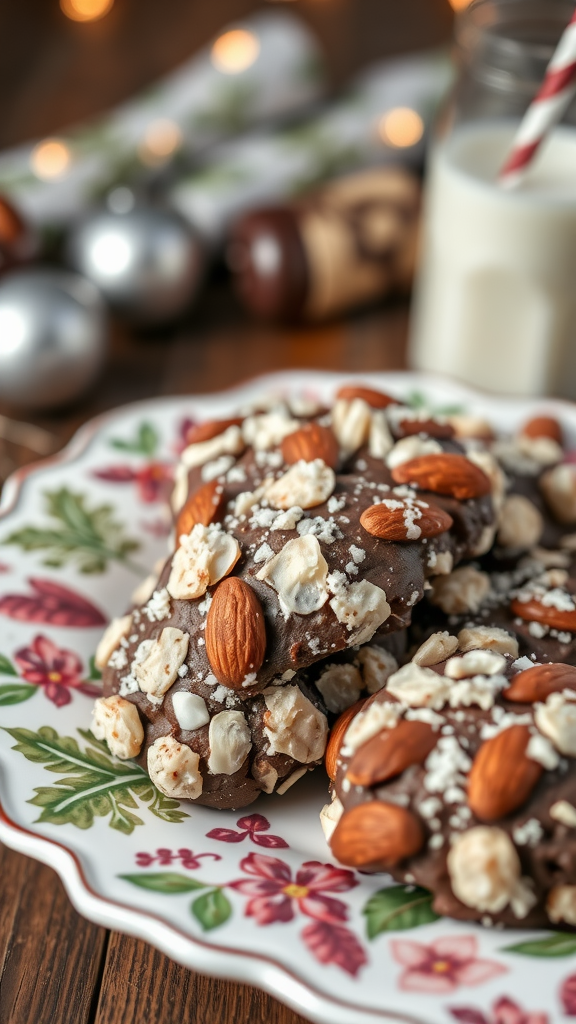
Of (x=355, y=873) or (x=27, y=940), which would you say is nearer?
(x=355, y=873)

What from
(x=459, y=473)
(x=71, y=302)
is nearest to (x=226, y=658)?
(x=459, y=473)

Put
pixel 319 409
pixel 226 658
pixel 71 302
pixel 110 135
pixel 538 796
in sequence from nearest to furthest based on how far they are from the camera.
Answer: pixel 538 796 → pixel 226 658 → pixel 319 409 → pixel 71 302 → pixel 110 135

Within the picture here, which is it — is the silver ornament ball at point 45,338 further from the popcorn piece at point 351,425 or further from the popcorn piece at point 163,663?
the popcorn piece at point 163,663

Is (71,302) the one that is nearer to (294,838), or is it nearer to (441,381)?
(441,381)

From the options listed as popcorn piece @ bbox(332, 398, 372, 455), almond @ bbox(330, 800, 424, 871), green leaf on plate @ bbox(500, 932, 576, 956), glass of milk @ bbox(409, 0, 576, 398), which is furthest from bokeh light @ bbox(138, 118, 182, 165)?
green leaf on plate @ bbox(500, 932, 576, 956)

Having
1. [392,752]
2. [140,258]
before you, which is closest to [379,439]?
[392,752]

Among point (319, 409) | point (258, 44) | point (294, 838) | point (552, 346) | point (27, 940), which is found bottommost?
point (27, 940)

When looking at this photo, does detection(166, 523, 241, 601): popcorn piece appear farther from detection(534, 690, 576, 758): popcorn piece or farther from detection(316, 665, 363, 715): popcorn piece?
detection(534, 690, 576, 758): popcorn piece

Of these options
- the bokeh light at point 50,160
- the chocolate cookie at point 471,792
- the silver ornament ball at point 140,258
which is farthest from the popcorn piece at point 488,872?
Result: the bokeh light at point 50,160
